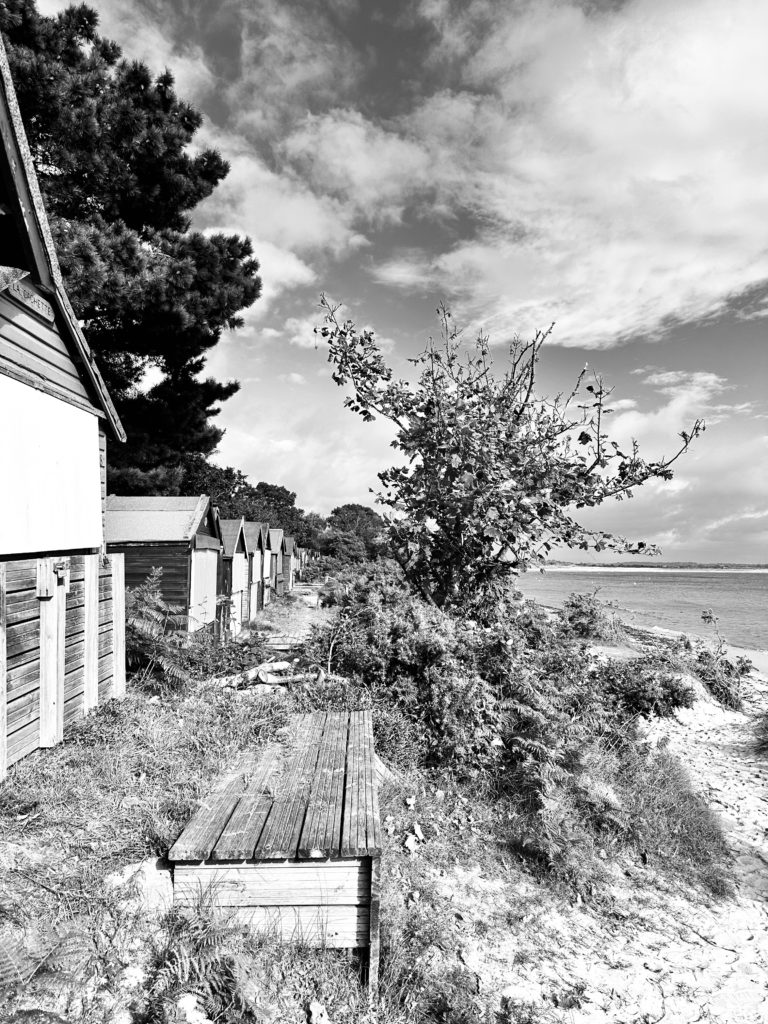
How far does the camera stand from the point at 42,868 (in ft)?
12.4

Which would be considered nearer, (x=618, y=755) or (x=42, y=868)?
(x=42, y=868)

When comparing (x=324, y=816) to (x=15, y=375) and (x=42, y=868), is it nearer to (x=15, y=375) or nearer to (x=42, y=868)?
(x=42, y=868)

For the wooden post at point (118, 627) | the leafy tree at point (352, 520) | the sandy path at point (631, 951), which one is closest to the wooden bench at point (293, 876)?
the sandy path at point (631, 951)

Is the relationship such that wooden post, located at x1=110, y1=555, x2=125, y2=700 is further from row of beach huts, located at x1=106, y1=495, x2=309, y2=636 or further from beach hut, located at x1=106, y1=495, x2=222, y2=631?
beach hut, located at x1=106, y1=495, x2=222, y2=631

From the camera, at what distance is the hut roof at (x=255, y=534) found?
26.4 m

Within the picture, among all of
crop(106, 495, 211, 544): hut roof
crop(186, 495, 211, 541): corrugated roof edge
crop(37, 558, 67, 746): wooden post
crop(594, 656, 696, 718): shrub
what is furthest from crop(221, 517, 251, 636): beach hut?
crop(37, 558, 67, 746): wooden post

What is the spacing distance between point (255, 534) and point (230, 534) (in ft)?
22.3

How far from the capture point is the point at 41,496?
5961 mm

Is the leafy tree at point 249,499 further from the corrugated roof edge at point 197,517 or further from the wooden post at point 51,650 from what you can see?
the wooden post at point 51,650

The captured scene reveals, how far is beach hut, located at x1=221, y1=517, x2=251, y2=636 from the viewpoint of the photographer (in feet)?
66.3

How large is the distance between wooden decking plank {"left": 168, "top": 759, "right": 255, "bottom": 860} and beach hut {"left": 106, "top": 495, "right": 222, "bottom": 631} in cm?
890

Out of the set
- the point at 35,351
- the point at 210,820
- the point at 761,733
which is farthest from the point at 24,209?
the point at 761,733

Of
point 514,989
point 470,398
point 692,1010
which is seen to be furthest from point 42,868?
point 470,398

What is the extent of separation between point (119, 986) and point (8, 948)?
57 centimetres
